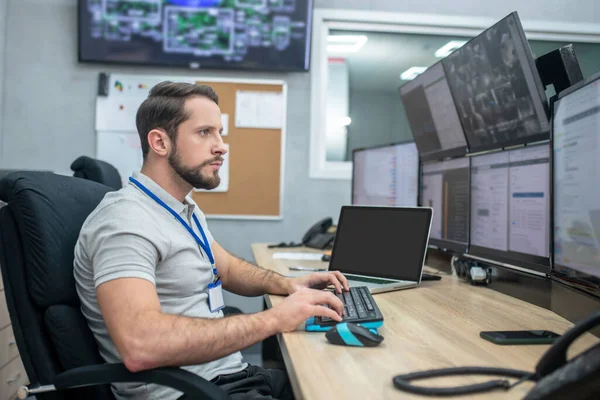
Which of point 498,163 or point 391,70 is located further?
point 391,70

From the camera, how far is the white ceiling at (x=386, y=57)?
331cm

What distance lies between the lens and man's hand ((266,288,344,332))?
988 millimetres

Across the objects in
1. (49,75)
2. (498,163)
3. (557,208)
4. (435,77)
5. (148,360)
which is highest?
(49,75)

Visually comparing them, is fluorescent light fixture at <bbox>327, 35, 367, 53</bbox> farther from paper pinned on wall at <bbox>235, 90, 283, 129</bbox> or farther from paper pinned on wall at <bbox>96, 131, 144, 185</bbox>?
paper pinned on wall at <bbox>96, 131, 144, 185</bbox>

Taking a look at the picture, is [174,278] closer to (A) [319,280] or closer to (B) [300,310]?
(B) [300,310]

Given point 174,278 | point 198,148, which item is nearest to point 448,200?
point 198,148

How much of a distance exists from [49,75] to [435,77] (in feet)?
7.40

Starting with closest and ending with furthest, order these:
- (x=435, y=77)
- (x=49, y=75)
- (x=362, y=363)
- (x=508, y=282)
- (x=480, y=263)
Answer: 1. (x=362, y=363)
2. (x=508, y=282)
3. (x=480, y=263)
4. (x=435, y=77)
5. (x=49, y=75)

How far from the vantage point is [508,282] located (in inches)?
57.0

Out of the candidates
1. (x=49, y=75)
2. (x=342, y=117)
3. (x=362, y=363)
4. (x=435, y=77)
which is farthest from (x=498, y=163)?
(x=49, y=75)

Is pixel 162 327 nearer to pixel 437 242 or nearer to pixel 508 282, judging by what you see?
pixel 508 282

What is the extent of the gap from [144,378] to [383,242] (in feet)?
3.02

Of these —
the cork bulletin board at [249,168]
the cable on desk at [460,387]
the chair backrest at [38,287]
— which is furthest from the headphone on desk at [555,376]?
the cork bulletin board at [249,168]

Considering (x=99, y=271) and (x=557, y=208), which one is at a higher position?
(x=557, y=208)
